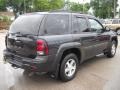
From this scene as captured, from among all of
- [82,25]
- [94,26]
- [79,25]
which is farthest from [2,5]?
[79,25]

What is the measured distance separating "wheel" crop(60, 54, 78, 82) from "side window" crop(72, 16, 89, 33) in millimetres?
764

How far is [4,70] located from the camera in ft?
21.8

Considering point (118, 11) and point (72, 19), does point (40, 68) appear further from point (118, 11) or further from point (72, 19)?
point (118, 11)

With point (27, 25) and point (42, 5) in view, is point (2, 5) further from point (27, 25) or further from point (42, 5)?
point (27, 25)

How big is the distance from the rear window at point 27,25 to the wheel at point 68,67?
116 centimetres

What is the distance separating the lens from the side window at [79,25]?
5833 millimetres

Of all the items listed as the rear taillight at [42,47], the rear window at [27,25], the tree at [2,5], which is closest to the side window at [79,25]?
the rear window at [27,25]

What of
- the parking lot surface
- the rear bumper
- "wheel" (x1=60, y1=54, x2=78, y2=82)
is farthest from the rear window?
the parking lot surface

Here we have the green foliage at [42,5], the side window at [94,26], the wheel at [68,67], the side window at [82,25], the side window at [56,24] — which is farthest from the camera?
the green foliage at [42,5]

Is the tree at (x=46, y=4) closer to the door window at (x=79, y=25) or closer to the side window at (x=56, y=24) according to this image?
the door window at (x=79, y=25)

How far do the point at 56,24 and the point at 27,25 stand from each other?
740mm

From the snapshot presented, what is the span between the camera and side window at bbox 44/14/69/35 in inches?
199

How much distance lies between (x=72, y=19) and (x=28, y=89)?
2.28 meters

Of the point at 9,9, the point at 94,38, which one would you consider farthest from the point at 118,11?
the point at 94,38
